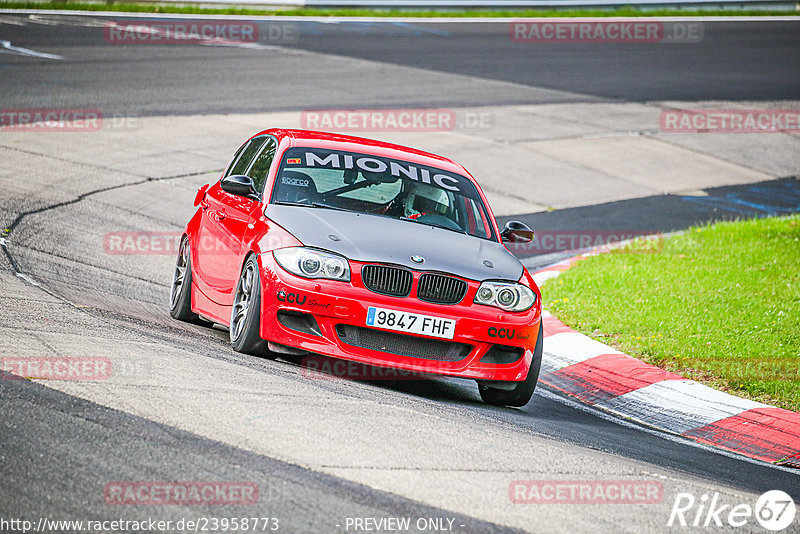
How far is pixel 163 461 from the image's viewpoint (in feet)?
14.7

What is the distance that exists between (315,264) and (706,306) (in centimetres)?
490

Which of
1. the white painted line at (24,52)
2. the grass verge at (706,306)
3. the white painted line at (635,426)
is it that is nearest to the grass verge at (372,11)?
the white painted line at (24,52)

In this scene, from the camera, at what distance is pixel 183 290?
339 inches

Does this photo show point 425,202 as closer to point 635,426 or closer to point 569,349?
point 569,349

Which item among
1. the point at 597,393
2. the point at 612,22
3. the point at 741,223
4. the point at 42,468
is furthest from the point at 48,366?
the point at 612,22

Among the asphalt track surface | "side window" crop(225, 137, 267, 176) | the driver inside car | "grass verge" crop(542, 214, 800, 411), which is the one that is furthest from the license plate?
"grass verge" crop(542, 214, 800, 411)

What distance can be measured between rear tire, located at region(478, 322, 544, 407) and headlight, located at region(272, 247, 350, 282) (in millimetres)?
1261

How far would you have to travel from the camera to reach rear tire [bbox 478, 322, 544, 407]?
23.5 feet

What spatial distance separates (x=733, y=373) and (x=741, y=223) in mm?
6662

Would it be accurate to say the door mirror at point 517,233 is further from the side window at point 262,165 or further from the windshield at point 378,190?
the side window at point 262,165

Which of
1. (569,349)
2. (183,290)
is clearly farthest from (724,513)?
(183,290)

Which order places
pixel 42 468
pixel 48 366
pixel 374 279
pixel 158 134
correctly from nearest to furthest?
1. pixel 42 468
2. pixel 48 366
3. pixel 374 279
4. pixel 158 134

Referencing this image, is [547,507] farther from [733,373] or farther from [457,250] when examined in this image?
[733,373]

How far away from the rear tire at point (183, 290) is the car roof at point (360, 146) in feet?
4.02
